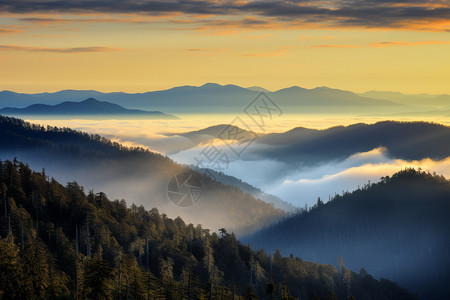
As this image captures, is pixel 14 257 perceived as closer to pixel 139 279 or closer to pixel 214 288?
pixel 139 279

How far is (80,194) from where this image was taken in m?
193

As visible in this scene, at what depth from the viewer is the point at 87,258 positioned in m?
138

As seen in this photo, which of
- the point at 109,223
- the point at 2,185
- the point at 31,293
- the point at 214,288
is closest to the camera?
the point at 31,293

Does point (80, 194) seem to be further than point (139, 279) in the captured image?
Yes

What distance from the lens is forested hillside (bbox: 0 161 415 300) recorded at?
101m

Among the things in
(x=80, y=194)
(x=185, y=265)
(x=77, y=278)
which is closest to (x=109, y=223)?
(x=80, y=194)

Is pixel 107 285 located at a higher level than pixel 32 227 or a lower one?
lower

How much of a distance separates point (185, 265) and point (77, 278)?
229ft

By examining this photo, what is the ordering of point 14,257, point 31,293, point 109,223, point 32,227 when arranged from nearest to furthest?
point 31,293, point 14,257, point 32,227, point 109,223

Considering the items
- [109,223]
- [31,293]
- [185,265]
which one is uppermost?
[109,223]

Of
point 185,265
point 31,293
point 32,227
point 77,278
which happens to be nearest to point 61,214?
point 32,227

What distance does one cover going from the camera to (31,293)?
9725 cm

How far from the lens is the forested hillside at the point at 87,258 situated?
3989 inches

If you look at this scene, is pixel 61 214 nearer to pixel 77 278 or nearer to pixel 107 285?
pixel 77 278
